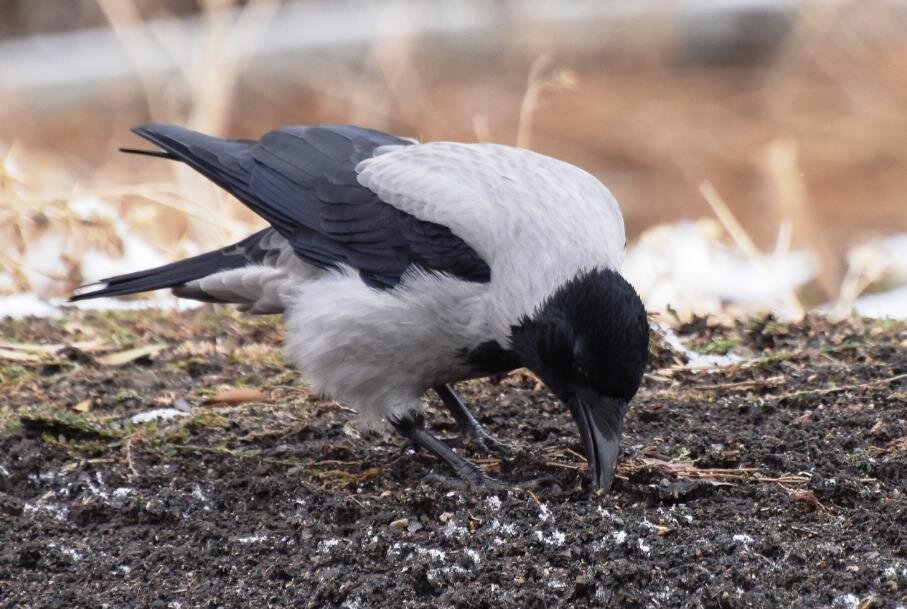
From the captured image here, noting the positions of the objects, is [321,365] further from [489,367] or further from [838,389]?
[838,389]

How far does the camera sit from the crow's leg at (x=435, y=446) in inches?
169

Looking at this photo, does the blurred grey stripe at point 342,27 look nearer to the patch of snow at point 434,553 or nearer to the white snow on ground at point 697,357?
the white snow on ground at point 697,357

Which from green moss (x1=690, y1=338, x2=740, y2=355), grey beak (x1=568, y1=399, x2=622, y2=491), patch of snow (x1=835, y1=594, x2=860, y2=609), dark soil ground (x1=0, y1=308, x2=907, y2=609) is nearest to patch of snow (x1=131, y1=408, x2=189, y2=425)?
dark soil ground (x1=0, y1=308, x2=907, y2=609)

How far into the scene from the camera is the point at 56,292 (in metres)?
7.14

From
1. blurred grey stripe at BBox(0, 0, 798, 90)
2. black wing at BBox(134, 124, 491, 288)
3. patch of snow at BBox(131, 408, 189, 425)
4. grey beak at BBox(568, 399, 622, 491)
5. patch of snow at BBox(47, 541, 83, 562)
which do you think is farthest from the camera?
blurred grey stripe at BBox(0, 0, 798, 90)

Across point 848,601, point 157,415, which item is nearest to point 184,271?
point 157,415

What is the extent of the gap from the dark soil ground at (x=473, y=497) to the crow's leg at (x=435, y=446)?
8 centimetres

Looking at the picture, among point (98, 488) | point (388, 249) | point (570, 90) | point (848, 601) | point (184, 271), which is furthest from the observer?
point (570, 90)

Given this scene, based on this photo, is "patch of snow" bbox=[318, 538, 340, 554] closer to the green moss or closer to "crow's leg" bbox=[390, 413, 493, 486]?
"crow's leg" bbox=[390, 413, 493, 486]

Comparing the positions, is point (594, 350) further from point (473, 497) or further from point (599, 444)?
point (473, 497)

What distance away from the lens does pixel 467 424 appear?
4.74 meters

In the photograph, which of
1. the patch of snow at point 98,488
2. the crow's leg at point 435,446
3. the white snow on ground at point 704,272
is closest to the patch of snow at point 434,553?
the crow's leg at point 435,446

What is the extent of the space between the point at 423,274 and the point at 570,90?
21.6 ft

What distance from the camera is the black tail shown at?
5.11 metres
